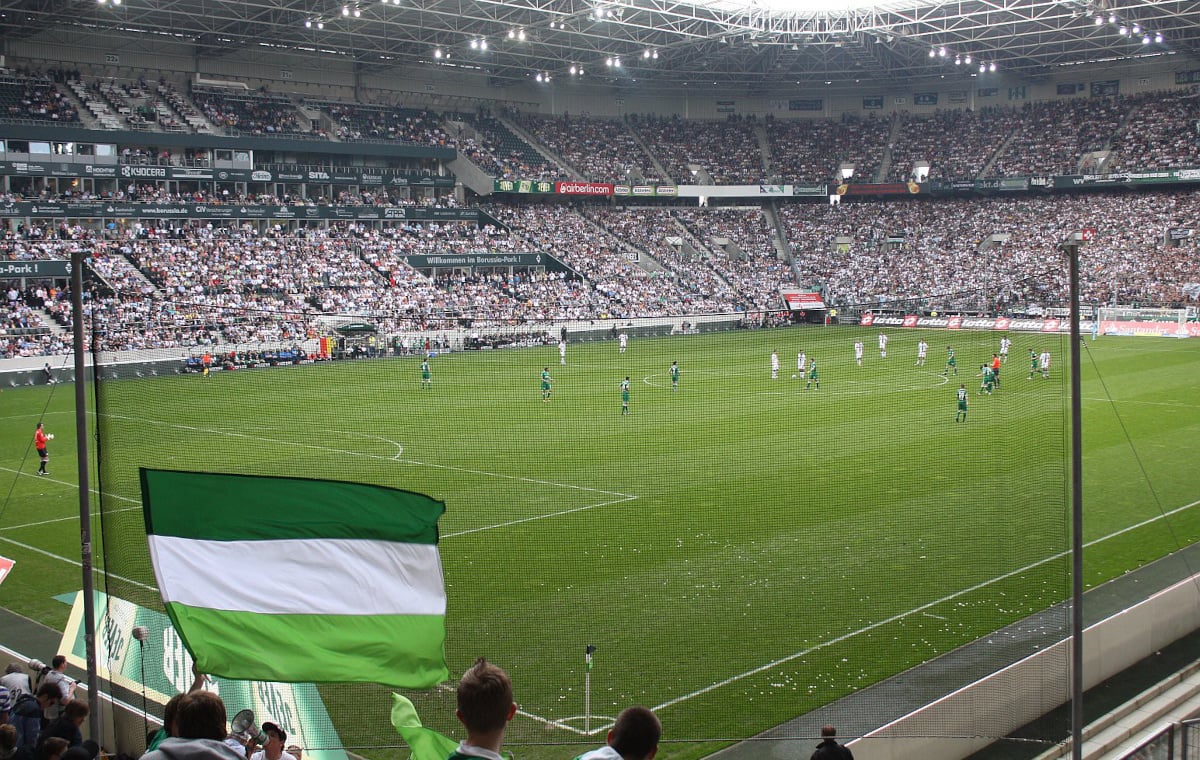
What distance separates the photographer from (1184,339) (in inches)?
2034

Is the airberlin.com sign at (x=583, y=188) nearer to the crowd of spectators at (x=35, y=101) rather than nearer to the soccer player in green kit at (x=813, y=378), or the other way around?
the crowd of spectators at (x=35, y=101)

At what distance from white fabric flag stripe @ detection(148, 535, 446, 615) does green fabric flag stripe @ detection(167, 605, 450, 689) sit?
7 centimetres

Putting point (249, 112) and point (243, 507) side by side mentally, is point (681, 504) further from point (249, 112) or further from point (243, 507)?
point (249, 112)

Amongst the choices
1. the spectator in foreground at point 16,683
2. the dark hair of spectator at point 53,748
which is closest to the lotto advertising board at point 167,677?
the spectator in foreground at point 16,683

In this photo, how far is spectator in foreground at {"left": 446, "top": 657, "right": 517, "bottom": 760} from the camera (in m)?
3.79

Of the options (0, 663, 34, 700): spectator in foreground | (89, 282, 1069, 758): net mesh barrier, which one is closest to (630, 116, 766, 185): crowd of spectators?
(89, 282, 1069, 758): net mesh barrier

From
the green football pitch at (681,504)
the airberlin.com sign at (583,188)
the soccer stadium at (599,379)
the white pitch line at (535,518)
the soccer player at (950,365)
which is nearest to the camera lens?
the soccer stadium at (599,379)

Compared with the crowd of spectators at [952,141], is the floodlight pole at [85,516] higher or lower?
lower

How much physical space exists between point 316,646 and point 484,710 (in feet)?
12.0

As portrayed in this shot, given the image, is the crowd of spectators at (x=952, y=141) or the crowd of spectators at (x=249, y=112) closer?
the crowd of spectators at (x=249, y=112)

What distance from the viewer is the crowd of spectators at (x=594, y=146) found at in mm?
72688

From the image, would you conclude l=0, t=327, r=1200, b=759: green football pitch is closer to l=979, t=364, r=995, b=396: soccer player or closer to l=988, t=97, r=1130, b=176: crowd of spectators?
l=979, t=364, r=995, b=396: soccer player

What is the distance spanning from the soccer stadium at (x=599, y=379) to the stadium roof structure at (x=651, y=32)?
0.37m

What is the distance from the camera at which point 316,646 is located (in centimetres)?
706
